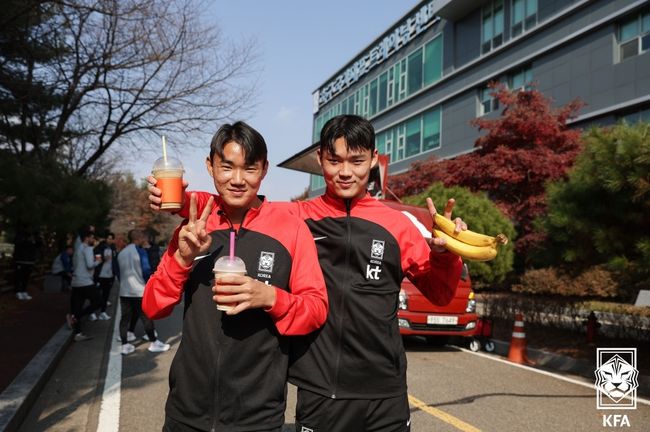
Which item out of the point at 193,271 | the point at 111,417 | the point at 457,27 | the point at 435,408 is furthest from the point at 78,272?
the point at 457,27

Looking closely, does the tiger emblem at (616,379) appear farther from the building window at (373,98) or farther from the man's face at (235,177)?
the building window at (373,98)

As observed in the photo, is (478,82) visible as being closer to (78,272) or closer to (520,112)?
(520,112)

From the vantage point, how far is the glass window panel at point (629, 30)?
1731cm

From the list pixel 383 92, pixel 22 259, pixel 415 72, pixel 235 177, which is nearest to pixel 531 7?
pixel 415 72

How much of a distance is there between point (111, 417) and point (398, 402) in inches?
149

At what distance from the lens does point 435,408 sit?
555 centimetres

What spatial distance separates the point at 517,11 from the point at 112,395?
907 inches

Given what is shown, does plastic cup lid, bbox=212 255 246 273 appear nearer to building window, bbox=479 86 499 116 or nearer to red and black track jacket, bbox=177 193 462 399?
red and black track jacket, bbox=177 193 462 399

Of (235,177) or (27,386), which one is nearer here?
(235,177)

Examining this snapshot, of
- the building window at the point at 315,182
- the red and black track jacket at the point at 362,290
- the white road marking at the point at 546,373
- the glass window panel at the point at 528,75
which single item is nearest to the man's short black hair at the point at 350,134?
the red and black track jacket at the point at 362,290

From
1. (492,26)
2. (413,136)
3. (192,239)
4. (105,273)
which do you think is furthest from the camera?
(413,136)

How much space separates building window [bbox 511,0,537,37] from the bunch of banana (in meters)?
22.5

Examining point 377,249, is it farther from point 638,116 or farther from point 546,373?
point 638,116

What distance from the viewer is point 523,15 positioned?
2259cm
